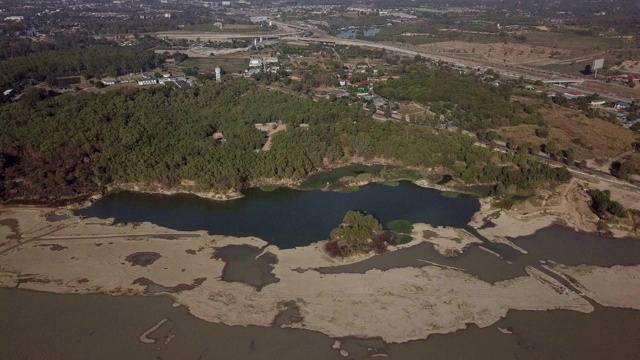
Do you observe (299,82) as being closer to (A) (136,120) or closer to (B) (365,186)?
(A) (136,120)

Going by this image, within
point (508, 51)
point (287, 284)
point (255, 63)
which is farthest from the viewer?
point (508, 51)

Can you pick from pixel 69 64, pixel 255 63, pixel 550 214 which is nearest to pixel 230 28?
pixel 255 63

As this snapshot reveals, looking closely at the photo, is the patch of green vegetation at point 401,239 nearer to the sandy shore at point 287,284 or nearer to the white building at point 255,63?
the sandy shore at point 287,284

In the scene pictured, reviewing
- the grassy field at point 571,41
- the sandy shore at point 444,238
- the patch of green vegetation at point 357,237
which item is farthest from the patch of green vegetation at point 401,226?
the grassy field at point 571,41

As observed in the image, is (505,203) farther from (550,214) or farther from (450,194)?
(450,194)

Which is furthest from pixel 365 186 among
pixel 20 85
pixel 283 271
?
pixel 20 85

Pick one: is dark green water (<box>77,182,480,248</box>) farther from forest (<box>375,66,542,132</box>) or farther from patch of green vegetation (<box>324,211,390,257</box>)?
forest (<box>375,66,542,132</box>)
